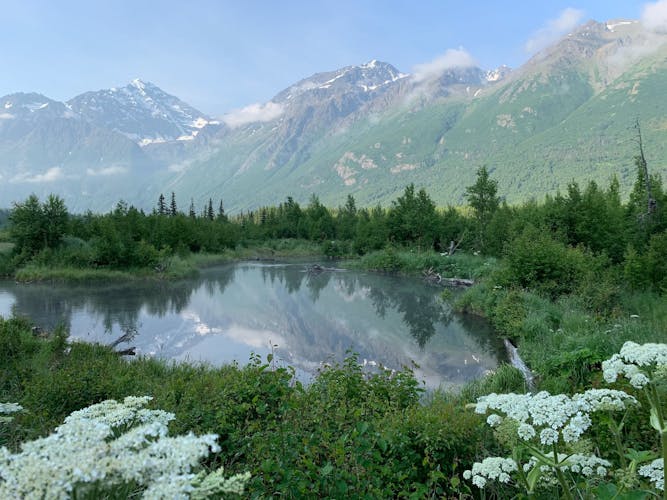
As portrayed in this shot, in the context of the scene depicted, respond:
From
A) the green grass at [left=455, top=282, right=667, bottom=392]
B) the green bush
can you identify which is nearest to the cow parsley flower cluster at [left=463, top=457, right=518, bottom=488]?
the green grass at [left=455, top=282, right=667, bottom=392]

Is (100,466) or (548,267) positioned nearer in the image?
(100,466)

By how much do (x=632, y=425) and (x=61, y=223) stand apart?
4833cm

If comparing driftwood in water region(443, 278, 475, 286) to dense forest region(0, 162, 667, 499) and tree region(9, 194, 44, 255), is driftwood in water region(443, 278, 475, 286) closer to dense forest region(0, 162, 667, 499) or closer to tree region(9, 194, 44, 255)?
dense forest region(0, 162, 667, 499)

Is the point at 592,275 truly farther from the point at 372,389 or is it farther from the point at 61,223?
the point at 61,223

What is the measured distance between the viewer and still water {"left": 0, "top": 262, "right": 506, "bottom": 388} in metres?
16.1

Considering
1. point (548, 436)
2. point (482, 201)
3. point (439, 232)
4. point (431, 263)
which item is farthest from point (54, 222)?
point (548, 436)

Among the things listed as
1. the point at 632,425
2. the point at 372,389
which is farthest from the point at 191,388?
the point at 632,425

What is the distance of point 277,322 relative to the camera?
22734mm

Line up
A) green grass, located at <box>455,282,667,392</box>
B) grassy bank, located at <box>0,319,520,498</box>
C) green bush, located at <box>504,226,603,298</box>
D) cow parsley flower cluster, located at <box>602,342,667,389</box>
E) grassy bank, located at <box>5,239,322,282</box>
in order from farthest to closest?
1. grassy bank, located at <box>5,239,322,282</box>
2. green bush, located at <box>504,226,603,298</box>
3. green grass, located at <box>455,282,667,392</box>
4. grassy bank, located at <box>0,319,520,498</box>
5. cow parsley flower cluster, located at <box>602,342,667,389</box>

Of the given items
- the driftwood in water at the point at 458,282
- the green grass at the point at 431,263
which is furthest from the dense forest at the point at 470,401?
the green grass at the point at 431,263

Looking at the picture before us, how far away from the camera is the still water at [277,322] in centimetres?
1611

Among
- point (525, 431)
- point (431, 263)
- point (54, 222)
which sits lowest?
point (431, 263)

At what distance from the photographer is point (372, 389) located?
329 inches

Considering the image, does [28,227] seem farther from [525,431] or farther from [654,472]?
[654,472]
